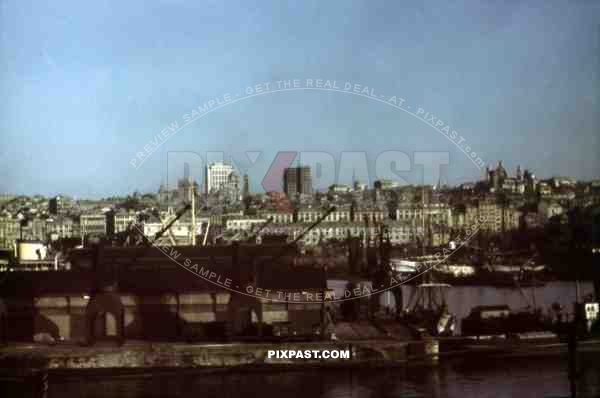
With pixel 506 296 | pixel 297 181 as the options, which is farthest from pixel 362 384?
pixel 506 296

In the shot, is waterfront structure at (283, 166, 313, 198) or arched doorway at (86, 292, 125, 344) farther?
waterfront structure at (283, 166, 313, 198)

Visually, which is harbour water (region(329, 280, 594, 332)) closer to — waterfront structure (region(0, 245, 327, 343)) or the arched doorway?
waterfront structure (region(0, 245, 327, 343))

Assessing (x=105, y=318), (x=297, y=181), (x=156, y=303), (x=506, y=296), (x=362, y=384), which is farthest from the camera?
(x=506, y=296)

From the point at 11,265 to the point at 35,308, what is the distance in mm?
2881

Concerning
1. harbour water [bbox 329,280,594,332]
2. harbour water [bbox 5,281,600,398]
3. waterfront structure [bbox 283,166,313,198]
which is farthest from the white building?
harbour water [bbox 5,281,600,398]

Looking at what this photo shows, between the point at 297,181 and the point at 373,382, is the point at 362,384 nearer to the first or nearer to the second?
the point at 373,382

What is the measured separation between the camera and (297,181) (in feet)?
43.8

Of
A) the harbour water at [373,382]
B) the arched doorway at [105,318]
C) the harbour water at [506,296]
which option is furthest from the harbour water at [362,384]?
the harbour water at [506,296]

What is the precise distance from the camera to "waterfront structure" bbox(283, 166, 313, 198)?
12842mm

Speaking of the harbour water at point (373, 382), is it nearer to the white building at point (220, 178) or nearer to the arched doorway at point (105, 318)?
the arched doorway at point (105, 318)

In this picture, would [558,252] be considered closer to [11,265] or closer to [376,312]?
[376,312]

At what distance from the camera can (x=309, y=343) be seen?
880 cm

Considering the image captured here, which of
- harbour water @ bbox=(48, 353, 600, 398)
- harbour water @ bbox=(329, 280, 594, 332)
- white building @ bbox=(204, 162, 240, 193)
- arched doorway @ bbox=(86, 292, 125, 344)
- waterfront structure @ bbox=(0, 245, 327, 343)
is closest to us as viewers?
harbour water @ bbox=(48, 353, 600, 398)

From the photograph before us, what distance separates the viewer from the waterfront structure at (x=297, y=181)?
1284 centimetres
